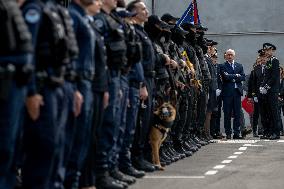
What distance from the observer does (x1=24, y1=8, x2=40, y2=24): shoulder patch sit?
622 cm

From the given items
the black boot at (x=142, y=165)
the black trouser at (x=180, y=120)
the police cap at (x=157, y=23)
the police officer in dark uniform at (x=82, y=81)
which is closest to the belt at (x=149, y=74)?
the black boot at (x=142, y=165)

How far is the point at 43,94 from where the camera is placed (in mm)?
→ 6457

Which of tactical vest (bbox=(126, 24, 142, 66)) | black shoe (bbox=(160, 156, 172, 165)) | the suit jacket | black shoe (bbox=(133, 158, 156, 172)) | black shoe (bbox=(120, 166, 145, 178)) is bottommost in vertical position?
black shoe (bbox=(120, 166, 145, 178))

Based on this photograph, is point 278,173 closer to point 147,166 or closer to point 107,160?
point 147,166

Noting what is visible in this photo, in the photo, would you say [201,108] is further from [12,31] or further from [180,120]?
[12,31]

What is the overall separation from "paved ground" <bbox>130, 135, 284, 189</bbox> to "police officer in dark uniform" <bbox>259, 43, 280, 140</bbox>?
4082mm

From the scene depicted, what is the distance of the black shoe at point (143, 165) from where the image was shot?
1157cm

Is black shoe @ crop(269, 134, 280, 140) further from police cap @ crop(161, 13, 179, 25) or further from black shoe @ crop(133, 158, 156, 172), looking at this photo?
black shoe @ crop(133, 158, 156, 172)

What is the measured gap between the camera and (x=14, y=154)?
6.13 m

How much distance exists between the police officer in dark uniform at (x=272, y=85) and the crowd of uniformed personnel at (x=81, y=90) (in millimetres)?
7142

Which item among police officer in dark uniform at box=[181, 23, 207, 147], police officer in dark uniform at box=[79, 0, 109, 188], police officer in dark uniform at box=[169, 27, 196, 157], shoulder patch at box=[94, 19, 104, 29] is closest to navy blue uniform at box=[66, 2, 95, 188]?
police officer in dark uniform at box=[79, 0, 109, 188]

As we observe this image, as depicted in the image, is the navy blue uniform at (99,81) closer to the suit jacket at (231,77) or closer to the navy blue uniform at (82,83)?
the navy blue uniform at (82,83)

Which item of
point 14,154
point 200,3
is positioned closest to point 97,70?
point 14,154

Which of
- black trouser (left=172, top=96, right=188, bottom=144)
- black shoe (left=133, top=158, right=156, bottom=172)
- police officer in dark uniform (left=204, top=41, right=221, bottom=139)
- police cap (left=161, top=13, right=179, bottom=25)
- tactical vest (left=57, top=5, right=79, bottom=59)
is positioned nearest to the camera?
tactical vest (left=57, top=5, right=79, bottom=59)
